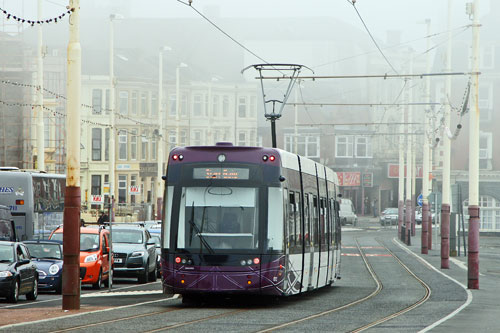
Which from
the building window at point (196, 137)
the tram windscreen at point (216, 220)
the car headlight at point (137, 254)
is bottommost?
the car headlight at point (137, 254)

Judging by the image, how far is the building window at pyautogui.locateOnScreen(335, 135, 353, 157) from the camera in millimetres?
112562

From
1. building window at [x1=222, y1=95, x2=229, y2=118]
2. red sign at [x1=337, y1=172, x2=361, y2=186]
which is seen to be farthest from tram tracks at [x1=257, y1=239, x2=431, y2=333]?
red sign at [x1=337, y1=172, x2=361, y2=186]

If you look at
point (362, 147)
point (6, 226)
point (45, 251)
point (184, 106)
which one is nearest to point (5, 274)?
point (45, 251)

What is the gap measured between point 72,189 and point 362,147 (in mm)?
92945

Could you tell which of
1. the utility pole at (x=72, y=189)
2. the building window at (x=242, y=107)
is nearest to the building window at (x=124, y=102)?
the building window at (x=242, y=107)

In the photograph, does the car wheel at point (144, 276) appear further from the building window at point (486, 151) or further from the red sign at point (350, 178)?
the red sign at point (350, 178)

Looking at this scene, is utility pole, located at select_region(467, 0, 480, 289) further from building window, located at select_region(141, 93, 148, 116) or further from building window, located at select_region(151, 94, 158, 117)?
building window, located at select_region(151, 94, 158, 117)

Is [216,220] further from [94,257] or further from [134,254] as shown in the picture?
[134,254]

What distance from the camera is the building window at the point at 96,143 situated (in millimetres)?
89375

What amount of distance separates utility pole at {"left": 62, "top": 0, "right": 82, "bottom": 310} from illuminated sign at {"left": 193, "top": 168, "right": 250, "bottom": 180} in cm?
220

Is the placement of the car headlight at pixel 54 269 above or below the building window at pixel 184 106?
below

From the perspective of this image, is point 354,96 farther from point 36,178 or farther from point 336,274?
point 336,274

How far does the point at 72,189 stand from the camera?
20.5 meters

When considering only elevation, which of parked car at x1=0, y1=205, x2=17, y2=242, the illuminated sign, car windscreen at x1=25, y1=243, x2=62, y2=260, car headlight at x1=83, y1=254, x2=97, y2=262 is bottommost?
car headlight at x1=83, y1=254, x2=97, y2=262
